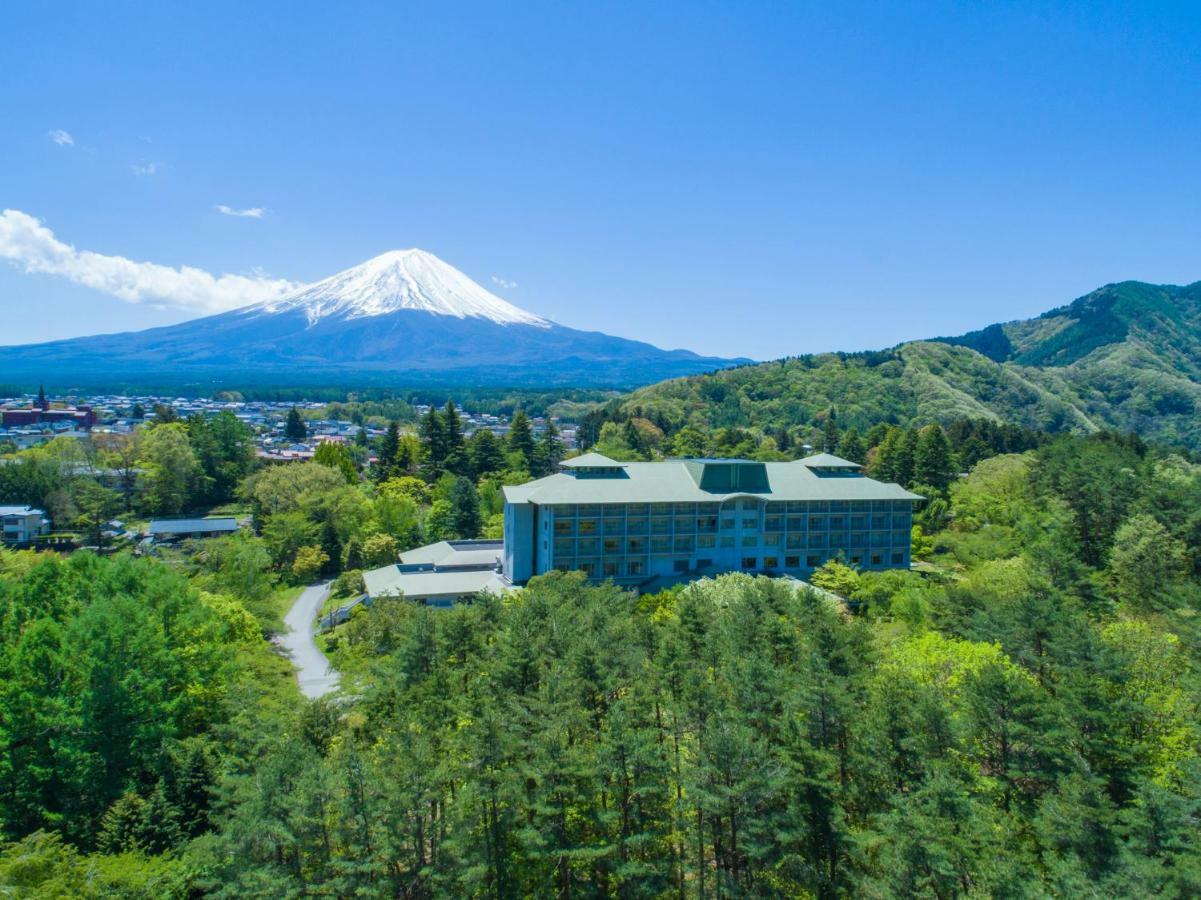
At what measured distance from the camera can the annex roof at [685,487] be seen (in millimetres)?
36281

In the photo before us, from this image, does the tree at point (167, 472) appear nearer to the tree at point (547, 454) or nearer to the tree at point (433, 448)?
the tree at point (433, 448)

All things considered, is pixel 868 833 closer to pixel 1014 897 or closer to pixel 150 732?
pixel 1014 897

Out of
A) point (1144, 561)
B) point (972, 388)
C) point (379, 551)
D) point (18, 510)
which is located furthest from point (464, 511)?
point (972, 388)

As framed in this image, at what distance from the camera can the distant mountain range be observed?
96375mm

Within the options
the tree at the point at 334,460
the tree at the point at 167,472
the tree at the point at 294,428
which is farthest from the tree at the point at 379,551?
the tree at the point at 294,428

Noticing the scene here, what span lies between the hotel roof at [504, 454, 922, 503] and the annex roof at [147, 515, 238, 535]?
2353 centimetres

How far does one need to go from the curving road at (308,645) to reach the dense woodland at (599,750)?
1.83 meters

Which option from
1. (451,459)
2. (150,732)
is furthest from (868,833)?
(451,459)

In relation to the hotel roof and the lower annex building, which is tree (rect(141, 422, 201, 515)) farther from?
the hotel roof

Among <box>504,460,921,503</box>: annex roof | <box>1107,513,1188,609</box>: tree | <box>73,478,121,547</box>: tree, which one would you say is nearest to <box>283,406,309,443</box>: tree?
<box>73,478,121,547</box>: tree

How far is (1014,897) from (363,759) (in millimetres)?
11778

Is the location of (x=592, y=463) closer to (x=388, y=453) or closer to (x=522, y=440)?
(x=522, y=440)

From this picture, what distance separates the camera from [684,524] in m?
37.5

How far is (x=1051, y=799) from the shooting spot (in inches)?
524
